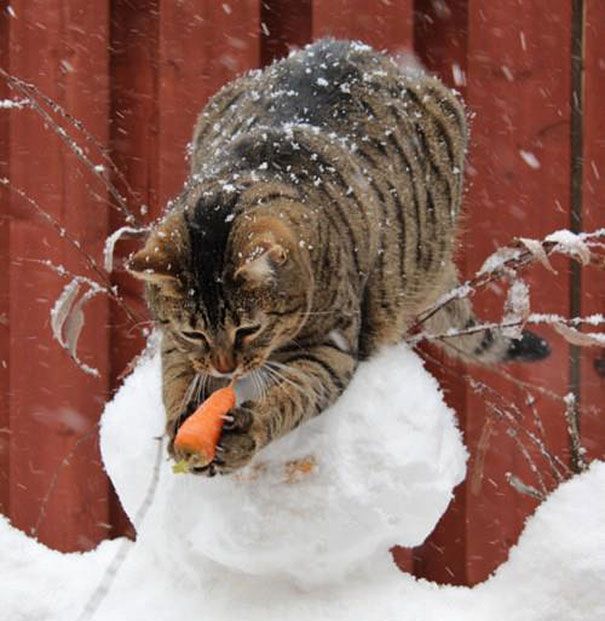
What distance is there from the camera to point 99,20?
63.1 inches

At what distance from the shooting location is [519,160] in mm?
1524

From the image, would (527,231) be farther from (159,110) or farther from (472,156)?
(159,110)

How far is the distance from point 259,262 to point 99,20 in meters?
0.78

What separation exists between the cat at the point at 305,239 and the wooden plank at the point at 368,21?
76 millimetres

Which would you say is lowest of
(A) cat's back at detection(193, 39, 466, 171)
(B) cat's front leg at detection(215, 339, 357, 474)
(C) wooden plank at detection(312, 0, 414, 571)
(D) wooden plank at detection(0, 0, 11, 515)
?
(D) wooden plank at detection(0, 0, 11, 515)

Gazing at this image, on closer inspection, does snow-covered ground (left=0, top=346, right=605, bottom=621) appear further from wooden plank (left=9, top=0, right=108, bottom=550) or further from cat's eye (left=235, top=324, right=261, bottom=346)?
wooden plank (left=9, top=0, right=108, bottom=550)

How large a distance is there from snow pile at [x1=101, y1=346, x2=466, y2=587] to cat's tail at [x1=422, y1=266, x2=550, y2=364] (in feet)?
1.28

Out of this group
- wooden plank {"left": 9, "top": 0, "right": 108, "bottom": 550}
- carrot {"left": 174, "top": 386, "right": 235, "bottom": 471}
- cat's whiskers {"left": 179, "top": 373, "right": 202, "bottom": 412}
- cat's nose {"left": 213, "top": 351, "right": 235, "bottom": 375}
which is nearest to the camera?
carrot {"left": 174, "top": 386, "right": 235, "bottom": 471}

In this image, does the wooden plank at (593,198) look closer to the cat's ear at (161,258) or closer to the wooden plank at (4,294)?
the cat's ear at (161,258)

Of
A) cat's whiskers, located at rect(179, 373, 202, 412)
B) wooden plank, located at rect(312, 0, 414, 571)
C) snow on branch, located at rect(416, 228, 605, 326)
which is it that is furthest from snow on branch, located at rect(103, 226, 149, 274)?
wooden plank, located at rect(312, 0, 414, 571)

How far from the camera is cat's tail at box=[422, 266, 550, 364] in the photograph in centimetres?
136

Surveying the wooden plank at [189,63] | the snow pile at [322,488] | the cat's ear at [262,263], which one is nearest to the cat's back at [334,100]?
the wooden plank at [189,63]

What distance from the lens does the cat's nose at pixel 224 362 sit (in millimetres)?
1034

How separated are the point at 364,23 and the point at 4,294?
72 centimetres
